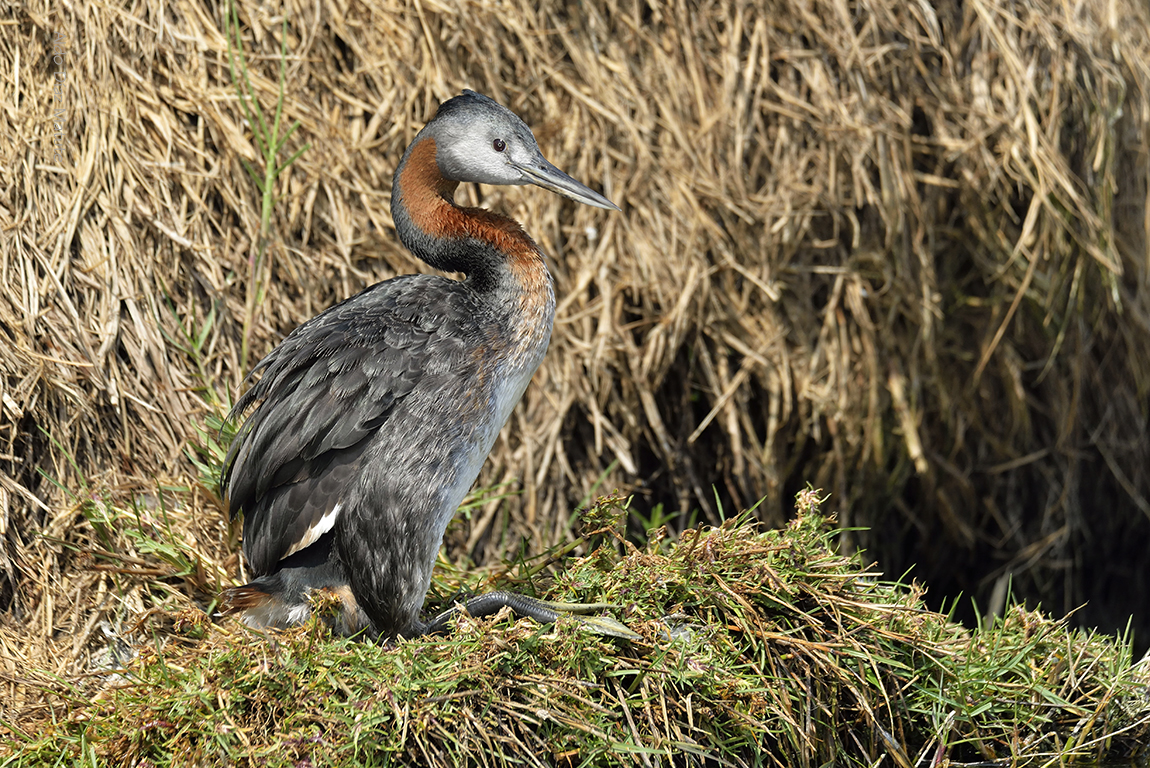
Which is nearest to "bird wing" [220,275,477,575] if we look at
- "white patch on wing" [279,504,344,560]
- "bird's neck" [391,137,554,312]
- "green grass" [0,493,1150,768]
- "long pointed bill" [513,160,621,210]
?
"white patch on wing" [279,504,344,560]

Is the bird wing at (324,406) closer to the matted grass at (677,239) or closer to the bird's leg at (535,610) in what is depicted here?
the bird's leg at (535,610)

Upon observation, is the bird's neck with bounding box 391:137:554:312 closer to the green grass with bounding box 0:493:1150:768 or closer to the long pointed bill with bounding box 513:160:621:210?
the long pointed bill with bounding box 513:160:621:210

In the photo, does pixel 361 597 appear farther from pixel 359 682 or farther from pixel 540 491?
pixel 540 491

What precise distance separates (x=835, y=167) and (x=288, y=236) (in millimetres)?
1843

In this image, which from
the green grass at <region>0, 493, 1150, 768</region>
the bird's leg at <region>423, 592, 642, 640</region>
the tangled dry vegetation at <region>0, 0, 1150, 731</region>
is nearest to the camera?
the green grass at <region>0, 493, 1150, 768</region>

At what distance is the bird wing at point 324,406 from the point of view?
2686 mm

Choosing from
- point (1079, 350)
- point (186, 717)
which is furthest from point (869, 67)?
point (186, 717)

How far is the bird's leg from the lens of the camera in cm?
250

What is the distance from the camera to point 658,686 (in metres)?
2.42

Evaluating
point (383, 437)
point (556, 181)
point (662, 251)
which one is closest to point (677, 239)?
point (662, 251)

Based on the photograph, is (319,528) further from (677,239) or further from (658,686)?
(677,239)

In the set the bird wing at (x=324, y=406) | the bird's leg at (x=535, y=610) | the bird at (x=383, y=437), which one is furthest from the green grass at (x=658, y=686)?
the bird wing at (x=324, y=406)

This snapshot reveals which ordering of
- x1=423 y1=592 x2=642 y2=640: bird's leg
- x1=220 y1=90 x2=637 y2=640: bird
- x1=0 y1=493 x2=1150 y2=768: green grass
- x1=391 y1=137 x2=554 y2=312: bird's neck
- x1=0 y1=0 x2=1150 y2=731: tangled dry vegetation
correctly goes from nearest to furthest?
x1=0 y1=493 x2=1150 y2=768: green grass
x1=423 y1=592 x2=642 y2=640: bird's leg
x1=220 y1=90 x2=637 y2=640: bird
x1=391 y1=137 x2=554 y2=312: bird's neck
x1=0 y1=0 x2=1150 y2=731: tangled dry vegetation

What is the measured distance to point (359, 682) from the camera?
2.29m
